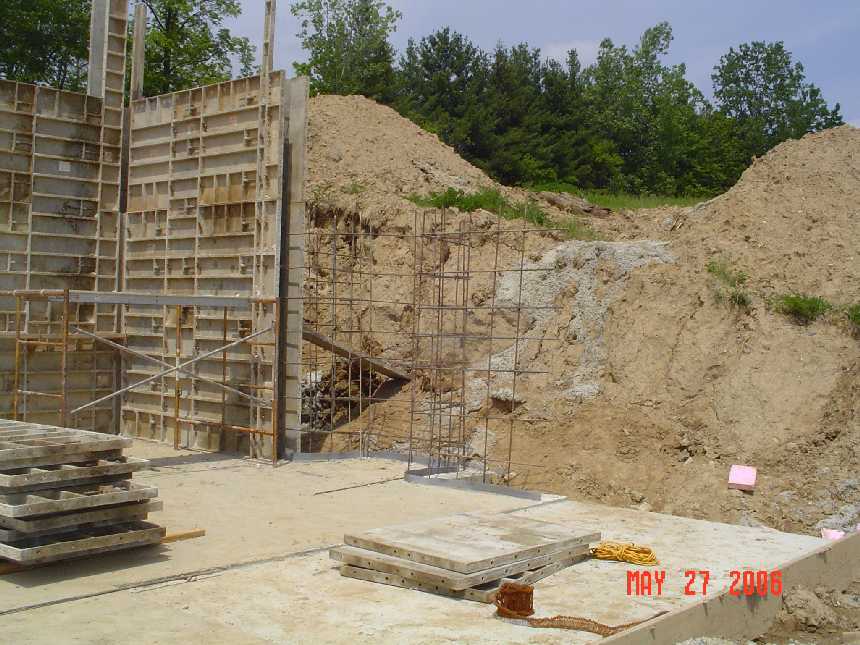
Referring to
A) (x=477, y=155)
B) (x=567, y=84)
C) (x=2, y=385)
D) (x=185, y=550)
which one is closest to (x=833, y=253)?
(x=185, y=550)

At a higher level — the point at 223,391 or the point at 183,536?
the point at 223,391

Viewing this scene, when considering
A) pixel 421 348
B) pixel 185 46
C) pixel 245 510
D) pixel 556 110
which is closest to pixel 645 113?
pixel 556 110

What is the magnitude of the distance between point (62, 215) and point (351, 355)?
19.5ft

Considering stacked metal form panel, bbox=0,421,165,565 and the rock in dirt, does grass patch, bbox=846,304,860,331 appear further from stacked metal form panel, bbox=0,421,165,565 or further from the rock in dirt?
stacked metal form panel, bbox=0,421,165,565

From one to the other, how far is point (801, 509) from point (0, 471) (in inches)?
378

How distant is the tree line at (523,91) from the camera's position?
1475 inches

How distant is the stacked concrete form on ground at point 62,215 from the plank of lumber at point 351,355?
13.0 ft

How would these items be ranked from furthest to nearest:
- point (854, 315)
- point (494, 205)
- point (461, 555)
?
point (494, 205)
point (854, 315)
point (461, 555)

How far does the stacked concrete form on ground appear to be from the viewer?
1594 centimetres

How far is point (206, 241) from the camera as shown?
620 inches

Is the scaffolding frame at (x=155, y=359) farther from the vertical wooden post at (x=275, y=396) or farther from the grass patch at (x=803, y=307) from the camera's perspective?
the grass patch at (x=803, y=307)

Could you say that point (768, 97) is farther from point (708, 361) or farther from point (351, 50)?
point (708, 361)

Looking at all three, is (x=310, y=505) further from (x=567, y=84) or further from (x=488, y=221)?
(x=567, y=84)

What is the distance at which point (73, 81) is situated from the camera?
37.9 meters
